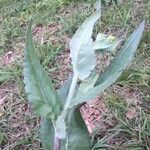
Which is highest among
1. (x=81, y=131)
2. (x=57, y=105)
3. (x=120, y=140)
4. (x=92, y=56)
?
(x=92, y=56)

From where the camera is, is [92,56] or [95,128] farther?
[95,128]

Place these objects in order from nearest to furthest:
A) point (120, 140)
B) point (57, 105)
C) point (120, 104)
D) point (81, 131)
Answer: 1. point (57, 105)
2. point (81, 131)
3. point (120, 140)
4. point (120, 104)

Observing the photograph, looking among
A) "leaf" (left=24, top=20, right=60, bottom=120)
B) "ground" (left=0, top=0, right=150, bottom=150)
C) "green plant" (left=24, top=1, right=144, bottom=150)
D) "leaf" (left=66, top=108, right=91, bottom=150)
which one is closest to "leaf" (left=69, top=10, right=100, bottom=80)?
"green plant" (left=24, top=1, right=144, bottom=150)

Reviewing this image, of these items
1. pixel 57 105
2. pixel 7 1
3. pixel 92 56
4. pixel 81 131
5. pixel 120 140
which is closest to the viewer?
pixel 92 56

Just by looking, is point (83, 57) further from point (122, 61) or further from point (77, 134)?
point (77, 134)

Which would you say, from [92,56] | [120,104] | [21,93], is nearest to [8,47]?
[21,93]

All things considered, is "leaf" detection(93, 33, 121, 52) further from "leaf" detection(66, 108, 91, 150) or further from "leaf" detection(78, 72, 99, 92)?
"leaf" detection(66, 108, 91, 150)

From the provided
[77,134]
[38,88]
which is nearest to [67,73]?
[77,134]

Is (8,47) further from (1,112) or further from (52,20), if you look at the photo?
(1,112)
